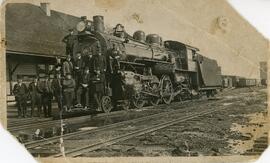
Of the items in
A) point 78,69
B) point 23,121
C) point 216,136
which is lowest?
point 216,136

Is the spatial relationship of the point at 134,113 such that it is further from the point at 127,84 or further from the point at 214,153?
the point at 214,153

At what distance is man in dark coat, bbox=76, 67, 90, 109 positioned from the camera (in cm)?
312

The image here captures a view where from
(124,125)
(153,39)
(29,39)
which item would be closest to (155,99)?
(124,125)

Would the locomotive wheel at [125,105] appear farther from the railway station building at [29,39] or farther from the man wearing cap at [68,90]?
the railway station building at [29,39]

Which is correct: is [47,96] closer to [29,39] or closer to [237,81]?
[29,39]

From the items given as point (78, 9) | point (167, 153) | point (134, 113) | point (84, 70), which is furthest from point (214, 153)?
point (78, 9)

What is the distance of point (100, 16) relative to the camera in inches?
121

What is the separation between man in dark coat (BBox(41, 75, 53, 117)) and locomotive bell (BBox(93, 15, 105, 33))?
44 cm

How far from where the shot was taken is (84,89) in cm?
313

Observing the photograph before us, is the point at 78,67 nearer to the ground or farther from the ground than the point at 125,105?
farther from the ground

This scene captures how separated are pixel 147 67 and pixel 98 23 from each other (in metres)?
0.43

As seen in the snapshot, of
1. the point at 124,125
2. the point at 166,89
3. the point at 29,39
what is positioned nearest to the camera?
the point at 29,39

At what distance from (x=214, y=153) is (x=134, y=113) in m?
0.56

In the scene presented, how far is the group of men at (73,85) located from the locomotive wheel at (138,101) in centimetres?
21
